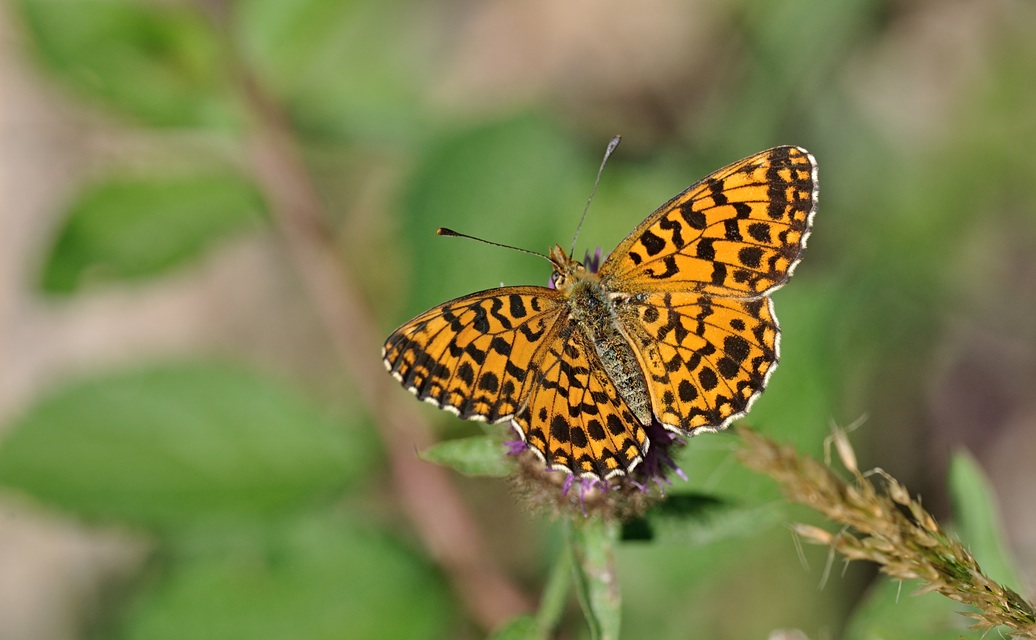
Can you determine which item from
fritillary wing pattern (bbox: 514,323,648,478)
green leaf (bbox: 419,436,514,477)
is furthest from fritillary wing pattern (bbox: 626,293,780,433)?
green leaf (bbox: 419,436,514,477)

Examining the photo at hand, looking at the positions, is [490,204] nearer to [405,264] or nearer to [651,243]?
[405,264]

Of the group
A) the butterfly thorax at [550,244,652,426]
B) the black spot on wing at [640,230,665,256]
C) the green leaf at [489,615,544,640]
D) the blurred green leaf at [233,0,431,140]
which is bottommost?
the green leaf at [489,615,544,640]

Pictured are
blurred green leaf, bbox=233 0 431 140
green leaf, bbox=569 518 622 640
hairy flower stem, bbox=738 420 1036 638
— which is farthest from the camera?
blurred green leaf, bbox=233 0 431 140

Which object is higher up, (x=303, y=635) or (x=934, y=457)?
(x=303, y=635)

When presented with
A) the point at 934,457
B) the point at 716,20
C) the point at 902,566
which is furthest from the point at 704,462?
the point at 716,20

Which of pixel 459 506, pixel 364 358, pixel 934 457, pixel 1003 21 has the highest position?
pixel 1003 21

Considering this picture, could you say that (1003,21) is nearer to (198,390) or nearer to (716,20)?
(716,20)

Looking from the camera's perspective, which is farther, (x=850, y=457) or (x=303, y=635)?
(x=303, y=635)

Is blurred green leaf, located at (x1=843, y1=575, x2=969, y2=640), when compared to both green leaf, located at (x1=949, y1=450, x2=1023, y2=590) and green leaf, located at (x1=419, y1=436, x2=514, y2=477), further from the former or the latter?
green leaf, located at (x1=419, y1=436, x2=514, y2=477)
